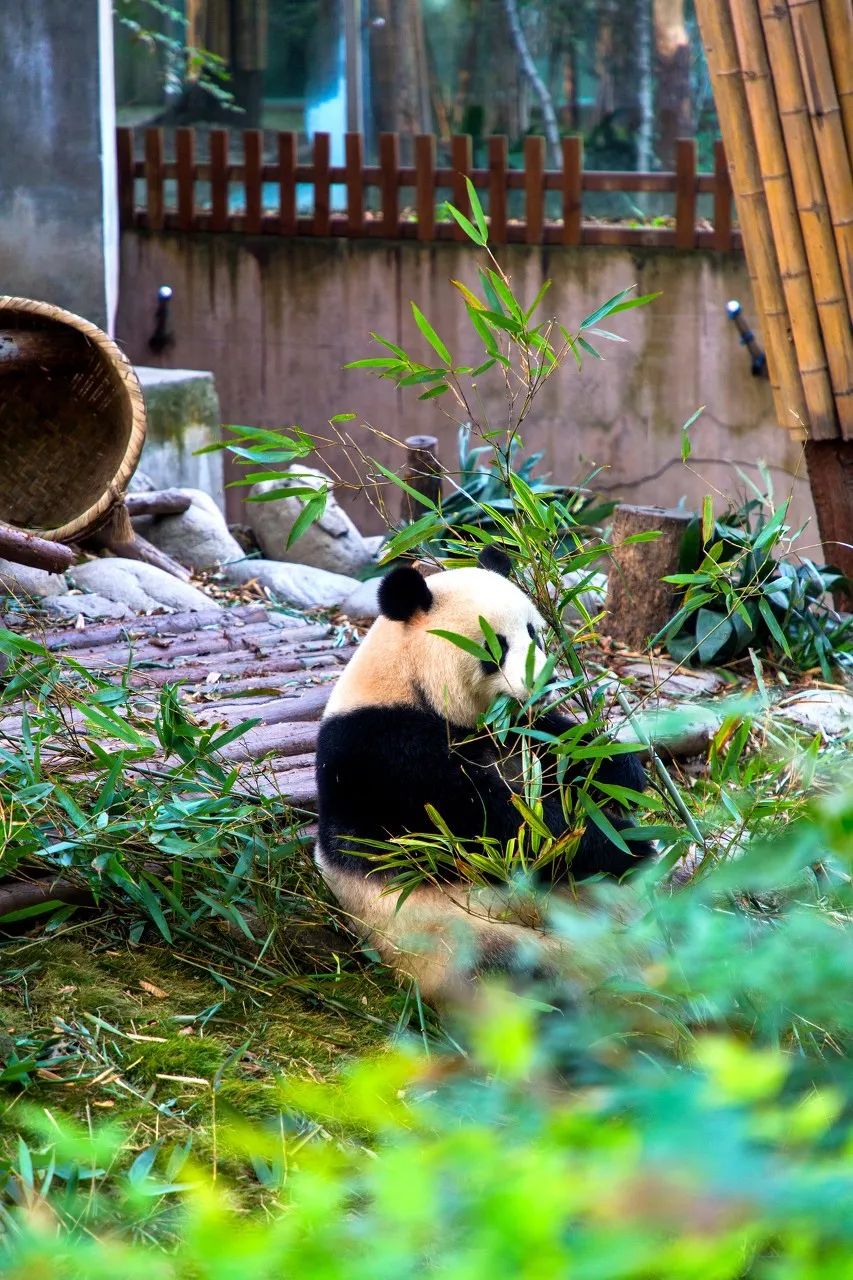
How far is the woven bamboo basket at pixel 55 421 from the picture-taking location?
478 cm

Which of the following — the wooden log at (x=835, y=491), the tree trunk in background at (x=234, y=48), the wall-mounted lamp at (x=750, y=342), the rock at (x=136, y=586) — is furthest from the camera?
the tree trunk in background at (x=234, y=48)

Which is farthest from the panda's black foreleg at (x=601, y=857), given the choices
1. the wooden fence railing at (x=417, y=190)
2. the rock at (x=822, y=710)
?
the wooden fence railing at (x=417, y=190)

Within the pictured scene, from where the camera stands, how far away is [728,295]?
6973 millimetres

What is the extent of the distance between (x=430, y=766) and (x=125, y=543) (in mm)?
2994

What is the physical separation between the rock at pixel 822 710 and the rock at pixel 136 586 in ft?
6.60

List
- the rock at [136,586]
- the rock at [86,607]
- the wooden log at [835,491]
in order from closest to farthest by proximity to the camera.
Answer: the rock at [86,607]
the wooden log at [835,491]
the rock at [136,586]

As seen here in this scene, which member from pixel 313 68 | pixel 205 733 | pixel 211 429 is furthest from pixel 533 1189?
pixel 313 68

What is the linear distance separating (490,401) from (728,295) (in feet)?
4.70

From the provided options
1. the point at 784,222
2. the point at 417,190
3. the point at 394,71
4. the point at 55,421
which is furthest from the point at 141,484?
the point at 394,71

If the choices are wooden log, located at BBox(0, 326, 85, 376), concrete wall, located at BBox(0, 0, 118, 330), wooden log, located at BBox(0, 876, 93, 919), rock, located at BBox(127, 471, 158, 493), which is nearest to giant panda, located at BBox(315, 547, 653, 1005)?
wooden log, located at BBox(0, 876, 93, 919)

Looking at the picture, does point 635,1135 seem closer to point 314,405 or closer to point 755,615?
point 755,615

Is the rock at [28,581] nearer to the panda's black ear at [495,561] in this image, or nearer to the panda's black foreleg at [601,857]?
the panda's black ear at [495,561]

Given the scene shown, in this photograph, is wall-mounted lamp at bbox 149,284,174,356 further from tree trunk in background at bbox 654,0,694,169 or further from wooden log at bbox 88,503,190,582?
tree trunk in background at bbox 654,0,694,169

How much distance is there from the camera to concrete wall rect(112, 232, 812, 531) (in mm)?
7027
